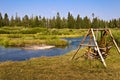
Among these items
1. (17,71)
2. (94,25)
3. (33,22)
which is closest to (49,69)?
(17,71)

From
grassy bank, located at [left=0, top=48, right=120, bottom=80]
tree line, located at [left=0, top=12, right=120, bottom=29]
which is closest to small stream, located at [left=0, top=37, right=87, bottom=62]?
grassy bank, located at [left=0, top=48, right=120, bottom=80]

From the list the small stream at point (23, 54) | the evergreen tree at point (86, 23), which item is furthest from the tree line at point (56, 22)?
the small stream at point (23, 54)

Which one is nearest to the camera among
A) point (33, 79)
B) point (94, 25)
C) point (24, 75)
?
point (33, 79)

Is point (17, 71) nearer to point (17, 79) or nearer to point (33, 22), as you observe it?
point (17, 79)

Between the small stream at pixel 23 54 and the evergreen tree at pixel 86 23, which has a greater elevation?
the evergreen tree at pixel 86 23

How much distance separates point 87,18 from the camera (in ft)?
534

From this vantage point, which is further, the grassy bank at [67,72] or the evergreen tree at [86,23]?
the evergreen tree at [86,23]

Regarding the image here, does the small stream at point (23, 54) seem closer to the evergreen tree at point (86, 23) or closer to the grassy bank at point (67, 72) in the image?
the grassy bank at point (67, 72)

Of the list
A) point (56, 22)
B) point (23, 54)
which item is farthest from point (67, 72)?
point (56, 22)

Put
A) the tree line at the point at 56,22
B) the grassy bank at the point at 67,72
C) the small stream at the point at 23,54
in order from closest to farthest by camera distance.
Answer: the grassy bank at the point at 67,72
the small stream at the point at 23,54
the tree line at the point at 56,22

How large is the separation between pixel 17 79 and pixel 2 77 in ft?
4.44

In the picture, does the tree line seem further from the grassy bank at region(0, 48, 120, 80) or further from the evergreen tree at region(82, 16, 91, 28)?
the grassy bank at region(0, 48, 120, 80)

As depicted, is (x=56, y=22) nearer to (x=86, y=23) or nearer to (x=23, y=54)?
(x=86, y=23)

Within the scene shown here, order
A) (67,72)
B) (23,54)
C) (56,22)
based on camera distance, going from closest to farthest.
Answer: (67,72)
(23,54)
(56,22)
